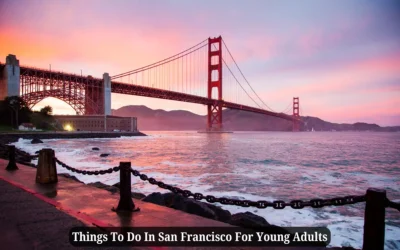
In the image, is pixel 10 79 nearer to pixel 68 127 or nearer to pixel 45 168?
pixel 68 127

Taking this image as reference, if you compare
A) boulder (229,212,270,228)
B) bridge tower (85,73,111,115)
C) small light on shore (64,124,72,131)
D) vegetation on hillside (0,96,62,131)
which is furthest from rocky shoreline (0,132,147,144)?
boulder (229,212,270,228)

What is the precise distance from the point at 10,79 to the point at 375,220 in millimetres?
72358

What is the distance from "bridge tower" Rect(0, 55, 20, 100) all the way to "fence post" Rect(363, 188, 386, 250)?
7087cm

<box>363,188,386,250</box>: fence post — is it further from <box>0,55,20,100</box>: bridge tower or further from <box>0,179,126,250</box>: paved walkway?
<box>0,55,20,100</box>: bridge tower

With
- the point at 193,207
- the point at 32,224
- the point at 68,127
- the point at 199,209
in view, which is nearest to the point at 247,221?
the point at 199,209

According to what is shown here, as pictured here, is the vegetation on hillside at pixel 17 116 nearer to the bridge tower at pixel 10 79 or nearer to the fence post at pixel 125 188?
the bridge tower at pixel 10 79

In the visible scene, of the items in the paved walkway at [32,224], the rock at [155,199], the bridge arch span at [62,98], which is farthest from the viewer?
the bridge arch span at [62,98]

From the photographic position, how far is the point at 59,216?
428cm

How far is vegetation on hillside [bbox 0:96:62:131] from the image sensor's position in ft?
186

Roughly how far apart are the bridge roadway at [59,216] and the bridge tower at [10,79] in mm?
65840

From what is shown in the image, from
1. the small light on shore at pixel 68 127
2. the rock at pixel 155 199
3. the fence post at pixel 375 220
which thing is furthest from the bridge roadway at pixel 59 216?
the small light on shore at pixel 68 127

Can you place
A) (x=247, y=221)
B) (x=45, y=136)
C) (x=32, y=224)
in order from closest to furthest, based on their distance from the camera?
(x=32, y=224)
(x=247, y=221)
(x=45, y=136)

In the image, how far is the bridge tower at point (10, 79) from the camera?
198ft

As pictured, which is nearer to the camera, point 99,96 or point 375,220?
point 375,220
